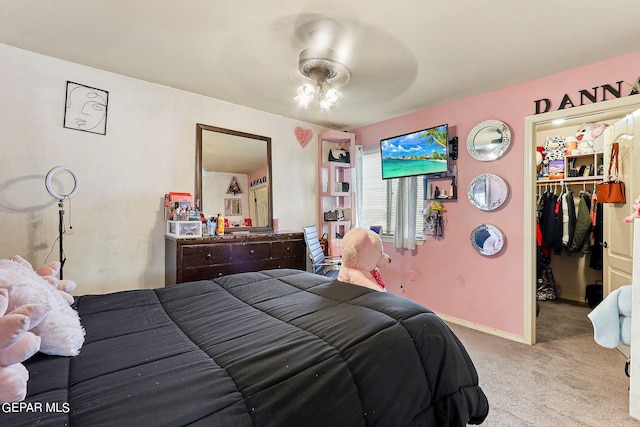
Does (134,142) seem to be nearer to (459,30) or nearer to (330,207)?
(330,207)

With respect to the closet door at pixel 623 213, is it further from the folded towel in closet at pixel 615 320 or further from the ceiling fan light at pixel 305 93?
the ceiling fan light at pixel 305 93

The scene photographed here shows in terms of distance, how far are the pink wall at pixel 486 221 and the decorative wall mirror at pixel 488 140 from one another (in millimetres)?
53

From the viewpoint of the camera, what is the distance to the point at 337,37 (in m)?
1.98

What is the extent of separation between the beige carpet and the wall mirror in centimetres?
251

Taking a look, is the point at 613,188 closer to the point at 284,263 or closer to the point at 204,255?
the point at 284,263

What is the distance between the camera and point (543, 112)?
256cm

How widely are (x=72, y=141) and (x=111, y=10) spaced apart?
1.17 meters

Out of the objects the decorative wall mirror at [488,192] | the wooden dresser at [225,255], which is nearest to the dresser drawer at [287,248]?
the wooden dresser at [225,255]

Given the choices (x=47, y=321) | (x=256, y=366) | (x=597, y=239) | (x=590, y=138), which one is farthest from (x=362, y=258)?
(x=590, y=138)

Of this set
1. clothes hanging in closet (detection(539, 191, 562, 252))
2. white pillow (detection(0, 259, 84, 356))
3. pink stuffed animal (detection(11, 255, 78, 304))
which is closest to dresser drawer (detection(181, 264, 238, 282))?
pink stuffed animal (detection(11, 255, 78, 304))

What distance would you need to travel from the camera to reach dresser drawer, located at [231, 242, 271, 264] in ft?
9.32

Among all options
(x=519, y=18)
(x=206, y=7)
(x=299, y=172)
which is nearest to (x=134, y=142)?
(x=206, y=7)

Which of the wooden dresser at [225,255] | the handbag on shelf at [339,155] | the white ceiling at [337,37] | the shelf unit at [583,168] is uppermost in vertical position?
the white ceiling at [337,37]

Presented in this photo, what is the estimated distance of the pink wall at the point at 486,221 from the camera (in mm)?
2461
